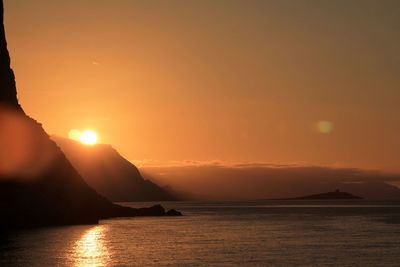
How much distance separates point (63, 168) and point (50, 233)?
1617 inches

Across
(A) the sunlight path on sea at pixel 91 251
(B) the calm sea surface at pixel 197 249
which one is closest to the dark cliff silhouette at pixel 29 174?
(B) the calm sea surface at pixel 197 249

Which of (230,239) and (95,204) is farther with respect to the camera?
(95,204)

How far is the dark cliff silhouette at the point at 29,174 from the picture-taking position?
13662 centimetres

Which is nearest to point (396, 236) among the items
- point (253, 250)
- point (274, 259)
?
point (253, 250)

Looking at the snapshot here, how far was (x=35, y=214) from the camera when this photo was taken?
5546 inches

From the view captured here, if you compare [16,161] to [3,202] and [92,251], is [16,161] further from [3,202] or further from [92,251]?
[92,251]

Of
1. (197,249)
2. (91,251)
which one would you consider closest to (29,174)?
(91,251)

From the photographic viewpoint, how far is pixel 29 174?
146000 millimetres

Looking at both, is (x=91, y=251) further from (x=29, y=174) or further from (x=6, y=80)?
(x=6, y=80)

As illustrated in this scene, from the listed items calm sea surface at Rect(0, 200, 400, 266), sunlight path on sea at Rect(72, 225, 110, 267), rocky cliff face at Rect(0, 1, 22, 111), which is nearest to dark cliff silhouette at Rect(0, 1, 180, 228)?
rocky cliff face at Rect(0, 1, 22, 111)

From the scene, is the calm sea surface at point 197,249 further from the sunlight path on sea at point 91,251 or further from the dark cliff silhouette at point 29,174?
the dark cliff silhouette at point 29,174

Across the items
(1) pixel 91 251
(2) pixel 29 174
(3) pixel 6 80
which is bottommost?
(1) pixel 91 251

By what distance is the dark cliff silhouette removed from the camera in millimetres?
136625

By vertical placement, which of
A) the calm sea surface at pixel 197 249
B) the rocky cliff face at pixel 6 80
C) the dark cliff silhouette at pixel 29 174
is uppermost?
the rocky cliff face at pixel 6 80
